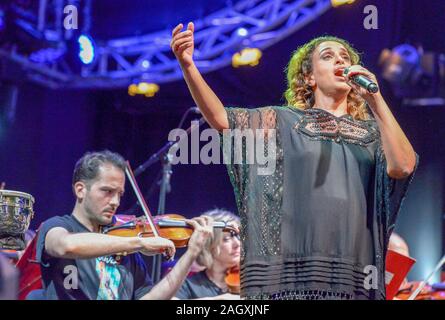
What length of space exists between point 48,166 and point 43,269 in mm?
1876

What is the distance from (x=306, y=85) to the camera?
9.48 feet

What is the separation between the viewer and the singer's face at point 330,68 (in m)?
2.71

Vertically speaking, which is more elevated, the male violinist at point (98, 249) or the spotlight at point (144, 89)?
the spotlight at point (144, 89)

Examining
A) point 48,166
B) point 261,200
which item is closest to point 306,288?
point 261,200

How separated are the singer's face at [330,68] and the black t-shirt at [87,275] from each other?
1.25 metres

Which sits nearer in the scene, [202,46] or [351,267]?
[351,267]

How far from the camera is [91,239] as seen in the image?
3174 mm

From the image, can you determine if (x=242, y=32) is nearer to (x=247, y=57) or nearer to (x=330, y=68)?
(x=247, y=57)

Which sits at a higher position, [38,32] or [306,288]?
[38,32]

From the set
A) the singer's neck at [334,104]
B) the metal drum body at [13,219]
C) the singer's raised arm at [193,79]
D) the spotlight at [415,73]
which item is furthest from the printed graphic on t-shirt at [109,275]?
the spotlight at [415,73]

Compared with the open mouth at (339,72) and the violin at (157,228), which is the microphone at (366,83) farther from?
the violin at (157,228)

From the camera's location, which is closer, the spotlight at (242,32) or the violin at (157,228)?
the violin at (157,228)

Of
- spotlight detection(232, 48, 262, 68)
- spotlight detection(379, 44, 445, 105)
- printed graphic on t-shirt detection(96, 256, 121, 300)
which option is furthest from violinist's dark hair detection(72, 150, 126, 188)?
spotlight detection(379, 44, 445, 105)
